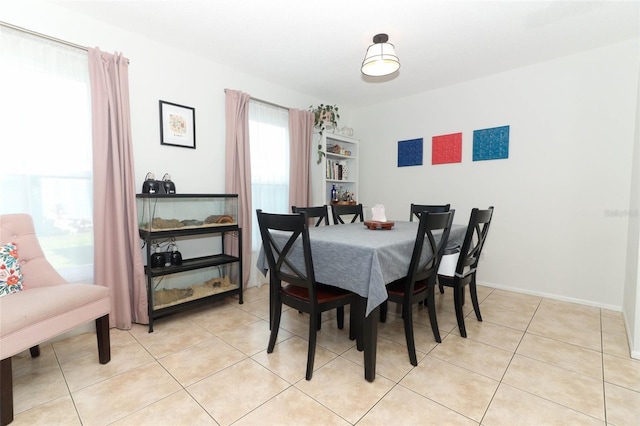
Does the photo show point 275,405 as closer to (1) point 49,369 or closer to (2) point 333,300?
(2) point 333,300

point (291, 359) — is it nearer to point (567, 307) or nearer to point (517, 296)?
point (517, 296)

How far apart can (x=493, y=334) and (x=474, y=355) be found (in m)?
0.42

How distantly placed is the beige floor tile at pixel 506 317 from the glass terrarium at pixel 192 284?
2.30 meters

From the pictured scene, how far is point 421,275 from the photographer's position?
1927 mm

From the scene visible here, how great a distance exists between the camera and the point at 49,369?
5.90 feet

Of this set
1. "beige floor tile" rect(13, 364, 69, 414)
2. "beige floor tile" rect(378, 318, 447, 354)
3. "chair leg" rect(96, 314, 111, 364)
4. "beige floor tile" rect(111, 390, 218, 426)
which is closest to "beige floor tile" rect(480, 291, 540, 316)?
"beige floor tile" rect(378, 318, 447, 354)

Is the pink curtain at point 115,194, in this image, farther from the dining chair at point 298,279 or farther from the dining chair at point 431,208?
the dining chair at point 431,208

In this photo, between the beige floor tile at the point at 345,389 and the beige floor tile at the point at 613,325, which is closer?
the beige floor tile at the point at 345,389

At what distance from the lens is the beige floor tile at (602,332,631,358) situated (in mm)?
1951

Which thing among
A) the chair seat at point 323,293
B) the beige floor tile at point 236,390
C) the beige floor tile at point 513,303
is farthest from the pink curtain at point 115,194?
the beige floor tile at point 513,303

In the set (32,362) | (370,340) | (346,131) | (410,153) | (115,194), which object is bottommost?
(32,362)

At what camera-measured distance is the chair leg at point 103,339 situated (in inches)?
72.5

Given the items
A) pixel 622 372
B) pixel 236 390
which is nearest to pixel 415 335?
pixel 622 372

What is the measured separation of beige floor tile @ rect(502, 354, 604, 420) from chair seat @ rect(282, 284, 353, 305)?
3.33ft
